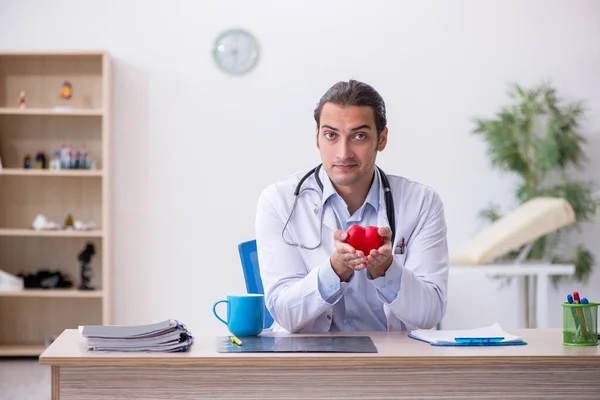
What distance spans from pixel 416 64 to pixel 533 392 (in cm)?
391

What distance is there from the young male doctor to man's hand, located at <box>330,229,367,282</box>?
0.55 ft

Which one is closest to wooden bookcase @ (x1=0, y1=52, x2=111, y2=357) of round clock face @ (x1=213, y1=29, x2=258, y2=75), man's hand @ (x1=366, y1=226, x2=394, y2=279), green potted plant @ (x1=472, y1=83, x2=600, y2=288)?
round clock face @ (x1=213, y1=29, x2=258, y2=75)

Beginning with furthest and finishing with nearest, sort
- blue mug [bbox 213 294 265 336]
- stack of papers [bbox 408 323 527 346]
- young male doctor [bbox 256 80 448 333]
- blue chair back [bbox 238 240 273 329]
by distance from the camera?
1. blue chair back [bbox 238 240 273 329]
2. young male doctor [bbox 256 80 448 333]
3. blue mug [bbox 213 294 265 336]
4. stack of papers [bbox 408 323 527 346]

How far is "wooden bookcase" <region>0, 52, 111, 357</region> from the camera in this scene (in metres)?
5.54

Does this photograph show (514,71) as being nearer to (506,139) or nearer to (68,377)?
(506,139)

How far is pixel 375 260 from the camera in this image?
7.04ft

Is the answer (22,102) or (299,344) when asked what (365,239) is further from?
(22,102)

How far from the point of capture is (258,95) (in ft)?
18.2

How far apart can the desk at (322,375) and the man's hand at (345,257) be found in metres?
0.32

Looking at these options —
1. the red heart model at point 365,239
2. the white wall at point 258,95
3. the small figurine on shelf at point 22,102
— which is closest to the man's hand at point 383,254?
the red heart model at point 365,239

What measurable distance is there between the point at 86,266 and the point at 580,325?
399cm

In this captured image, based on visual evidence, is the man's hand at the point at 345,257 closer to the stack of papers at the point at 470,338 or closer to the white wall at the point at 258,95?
the stack of papers at the point at 470,338

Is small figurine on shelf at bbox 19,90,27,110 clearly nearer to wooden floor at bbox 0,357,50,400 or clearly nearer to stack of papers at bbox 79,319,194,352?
wooden floor at bbox 0,357,50,400

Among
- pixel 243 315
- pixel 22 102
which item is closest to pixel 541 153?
pixel 22 102
